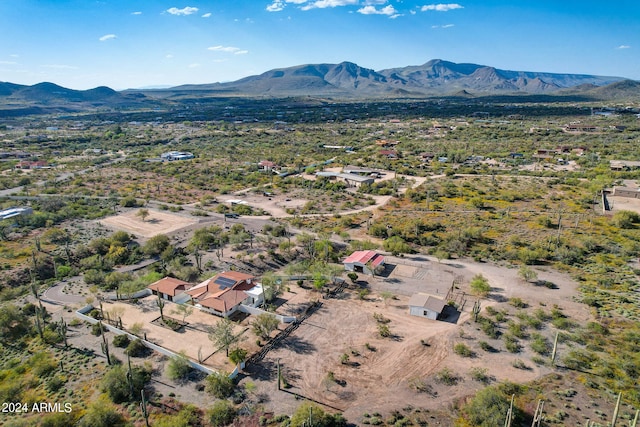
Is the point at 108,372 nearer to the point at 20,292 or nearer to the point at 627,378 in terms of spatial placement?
the point at 20,292

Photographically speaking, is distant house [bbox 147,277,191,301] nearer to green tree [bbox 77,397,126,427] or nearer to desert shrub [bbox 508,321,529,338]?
green tree [bbox 77,397,126,427]

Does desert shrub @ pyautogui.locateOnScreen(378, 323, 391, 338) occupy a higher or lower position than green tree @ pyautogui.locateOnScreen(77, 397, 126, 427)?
lower

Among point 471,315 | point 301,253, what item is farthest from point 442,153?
point 471,315

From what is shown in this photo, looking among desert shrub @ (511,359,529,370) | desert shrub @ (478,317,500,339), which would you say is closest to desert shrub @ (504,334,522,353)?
desert shrub @ (478,317,500,339)

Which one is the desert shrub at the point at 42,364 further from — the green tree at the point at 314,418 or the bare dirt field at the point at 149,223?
the bare dirt field at the point at 149,223

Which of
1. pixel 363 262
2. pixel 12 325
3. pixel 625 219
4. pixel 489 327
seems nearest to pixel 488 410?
pixel 489 327

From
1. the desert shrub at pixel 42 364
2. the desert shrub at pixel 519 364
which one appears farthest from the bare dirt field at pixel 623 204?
the desert shrub at pixel 42 364

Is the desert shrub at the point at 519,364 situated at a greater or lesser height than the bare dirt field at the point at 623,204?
lesser
